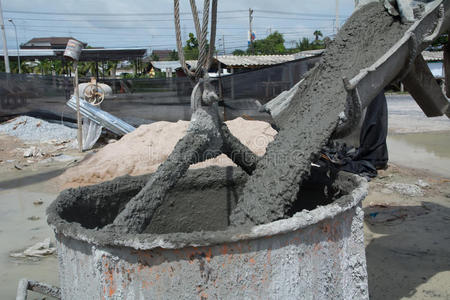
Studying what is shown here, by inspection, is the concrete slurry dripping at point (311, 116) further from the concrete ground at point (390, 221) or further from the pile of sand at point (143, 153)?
the pile of sand at point (143, 153)

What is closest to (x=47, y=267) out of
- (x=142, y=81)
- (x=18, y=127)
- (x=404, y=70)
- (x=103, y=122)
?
(x=404, y=70)

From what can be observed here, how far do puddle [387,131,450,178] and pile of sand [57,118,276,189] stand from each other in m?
2.58

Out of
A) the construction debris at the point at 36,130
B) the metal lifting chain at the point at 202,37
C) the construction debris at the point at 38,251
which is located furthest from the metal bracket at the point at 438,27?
the construction debris at the point at 36,130

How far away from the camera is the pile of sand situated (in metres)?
6.79

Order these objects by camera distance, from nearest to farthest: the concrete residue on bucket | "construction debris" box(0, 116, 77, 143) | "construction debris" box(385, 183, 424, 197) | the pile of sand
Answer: the concrete residue on bucket < "construction debris" box(385, 183, 424, 197) < the pile of sand < "construction debris" box(0, 116, 77, 143)

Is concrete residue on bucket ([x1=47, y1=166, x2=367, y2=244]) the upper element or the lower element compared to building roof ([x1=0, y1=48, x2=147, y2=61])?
lower

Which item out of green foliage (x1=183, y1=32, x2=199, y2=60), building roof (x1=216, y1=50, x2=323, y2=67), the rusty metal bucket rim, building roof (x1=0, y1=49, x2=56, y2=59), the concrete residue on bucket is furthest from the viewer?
green foliage (x1=183, y1=32, x2=199, y2=60)

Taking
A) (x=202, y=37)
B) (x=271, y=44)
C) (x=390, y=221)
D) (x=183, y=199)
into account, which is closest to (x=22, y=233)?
(x=183, y=199)

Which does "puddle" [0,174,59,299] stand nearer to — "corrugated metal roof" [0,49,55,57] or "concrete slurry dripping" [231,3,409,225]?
"concrete slurry dripping" [231,3,409,225]

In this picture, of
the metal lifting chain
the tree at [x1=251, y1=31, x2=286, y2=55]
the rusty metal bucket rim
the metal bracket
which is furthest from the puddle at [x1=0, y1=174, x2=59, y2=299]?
the tree at [x1=251, y1=31, x2=286, y2=55]

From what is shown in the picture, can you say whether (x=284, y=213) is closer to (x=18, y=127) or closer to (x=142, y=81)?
(x=142, y=81)

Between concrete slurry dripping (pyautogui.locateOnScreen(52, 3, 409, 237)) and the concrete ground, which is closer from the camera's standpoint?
concrete slurry dripping (pyautogui.locateOnScreen(52, 3, 409, 237))

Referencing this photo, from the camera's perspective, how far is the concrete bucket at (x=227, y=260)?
1738mm

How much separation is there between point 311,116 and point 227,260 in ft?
4.02
